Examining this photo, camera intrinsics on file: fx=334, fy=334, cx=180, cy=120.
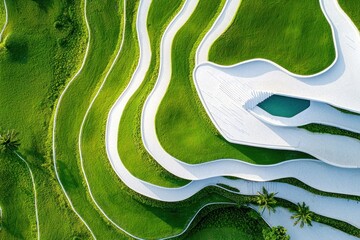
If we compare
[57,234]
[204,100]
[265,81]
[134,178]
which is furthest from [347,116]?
[57,234]

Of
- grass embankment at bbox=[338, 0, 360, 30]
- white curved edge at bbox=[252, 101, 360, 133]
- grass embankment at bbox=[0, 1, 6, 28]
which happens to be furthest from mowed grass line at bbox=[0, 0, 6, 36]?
grass embankment at bbox=[338, 0, 360, 30]

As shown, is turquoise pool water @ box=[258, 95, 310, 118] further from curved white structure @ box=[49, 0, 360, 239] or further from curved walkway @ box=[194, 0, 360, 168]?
curved white structure @ box=[49, 0, 360, 239]

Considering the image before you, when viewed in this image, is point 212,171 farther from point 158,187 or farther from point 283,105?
point 283,105

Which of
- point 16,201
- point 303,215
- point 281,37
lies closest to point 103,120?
point 16,201

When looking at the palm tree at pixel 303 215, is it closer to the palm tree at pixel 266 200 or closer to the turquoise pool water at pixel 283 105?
the palm tree at pixel 266 200

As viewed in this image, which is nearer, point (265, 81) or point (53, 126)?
point (265, 81)

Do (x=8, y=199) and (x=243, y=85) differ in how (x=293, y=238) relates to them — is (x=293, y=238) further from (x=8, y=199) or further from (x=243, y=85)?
(x=8, y=199)
